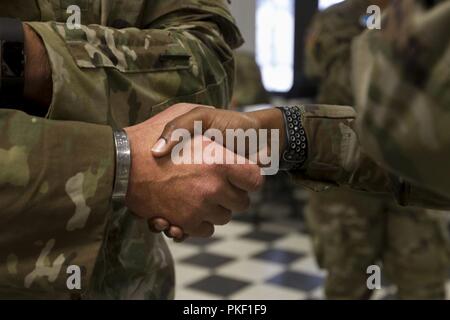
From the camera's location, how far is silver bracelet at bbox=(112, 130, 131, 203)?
73 cm

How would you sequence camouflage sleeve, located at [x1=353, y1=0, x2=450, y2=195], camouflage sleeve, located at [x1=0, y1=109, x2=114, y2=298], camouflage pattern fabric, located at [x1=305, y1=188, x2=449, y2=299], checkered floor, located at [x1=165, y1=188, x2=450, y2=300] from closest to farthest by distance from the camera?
camouflage sleeve, located at [x1=353, y1=0, x2=450, y2=195]
camouflage sleeve, located at [x1=0, y1=109, x2=114, y2=298]
camouflage pattern fabric, located at [x1=305, y1=188, x2=449, y2=299]
checkered floor, located at [x1=165, y1=188, x2=450, y2=300]

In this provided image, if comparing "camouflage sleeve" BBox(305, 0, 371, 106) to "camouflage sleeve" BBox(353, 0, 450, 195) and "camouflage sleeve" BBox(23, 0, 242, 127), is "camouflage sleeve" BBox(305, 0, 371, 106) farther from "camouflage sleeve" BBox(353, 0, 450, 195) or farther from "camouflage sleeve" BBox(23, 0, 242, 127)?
"camouflage sleeve" BBox(353, 0, 450, 195)

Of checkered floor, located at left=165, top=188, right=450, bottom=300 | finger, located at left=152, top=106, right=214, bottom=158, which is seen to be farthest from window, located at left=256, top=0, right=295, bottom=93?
finger, located at left=152, top=106, right=214, bottom=158

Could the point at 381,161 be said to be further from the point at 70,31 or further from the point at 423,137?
the point at 70,31

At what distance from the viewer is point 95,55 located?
0.81 metres

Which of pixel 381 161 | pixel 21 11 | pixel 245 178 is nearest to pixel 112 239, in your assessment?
pixel 245 178

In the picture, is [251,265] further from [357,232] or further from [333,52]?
[333,52]

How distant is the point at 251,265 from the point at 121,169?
215 centimetres

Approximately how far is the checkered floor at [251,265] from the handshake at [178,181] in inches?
64.7

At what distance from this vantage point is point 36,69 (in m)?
0.78

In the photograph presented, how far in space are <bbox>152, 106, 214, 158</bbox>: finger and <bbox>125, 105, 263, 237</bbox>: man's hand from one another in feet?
0.04

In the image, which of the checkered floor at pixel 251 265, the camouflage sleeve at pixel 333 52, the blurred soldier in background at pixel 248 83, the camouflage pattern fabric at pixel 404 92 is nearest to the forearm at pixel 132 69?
the camouflage pattern fabric at pixel 404 92

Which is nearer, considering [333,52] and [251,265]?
[333,52]

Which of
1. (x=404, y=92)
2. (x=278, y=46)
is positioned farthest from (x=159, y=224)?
(x=278, y=46)
